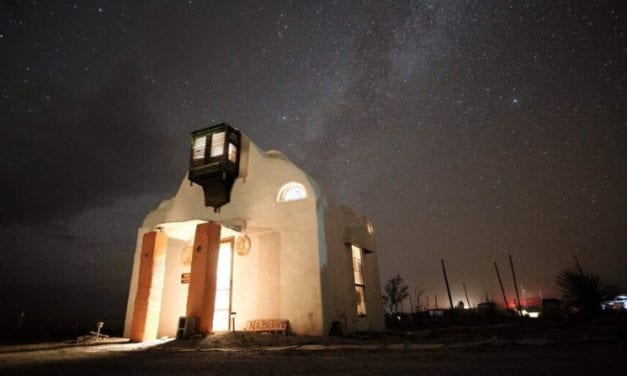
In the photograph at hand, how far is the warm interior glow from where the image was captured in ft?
45.4

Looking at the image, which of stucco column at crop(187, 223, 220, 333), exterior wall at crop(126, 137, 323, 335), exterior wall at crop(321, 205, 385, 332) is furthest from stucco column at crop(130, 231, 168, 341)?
exterior wall at crop(321, 205, 385, 332)

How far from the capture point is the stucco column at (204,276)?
1222 centimetres

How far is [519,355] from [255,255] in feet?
34.6

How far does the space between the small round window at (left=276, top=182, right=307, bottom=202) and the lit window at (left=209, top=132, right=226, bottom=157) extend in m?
3.64

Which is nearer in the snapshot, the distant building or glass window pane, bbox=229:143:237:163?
the distant building

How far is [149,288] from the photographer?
14.0 meters

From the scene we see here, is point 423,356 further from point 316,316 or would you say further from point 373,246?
point 373,246

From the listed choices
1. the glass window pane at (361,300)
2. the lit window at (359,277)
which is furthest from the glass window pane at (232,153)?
the glass window pane at (361,300)

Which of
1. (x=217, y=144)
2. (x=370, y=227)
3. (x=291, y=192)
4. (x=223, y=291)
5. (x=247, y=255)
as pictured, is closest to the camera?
(x=247, y=255)

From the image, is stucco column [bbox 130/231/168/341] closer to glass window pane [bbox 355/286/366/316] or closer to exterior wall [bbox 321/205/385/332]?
exterior wall [bbox 321/205/385/332]

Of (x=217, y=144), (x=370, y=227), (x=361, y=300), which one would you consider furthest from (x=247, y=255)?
(x=370, y=227)

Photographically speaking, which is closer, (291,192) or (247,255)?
(247,255)

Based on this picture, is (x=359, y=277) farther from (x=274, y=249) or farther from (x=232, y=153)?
(x=232, y=153)

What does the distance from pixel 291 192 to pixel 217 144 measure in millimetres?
4506
